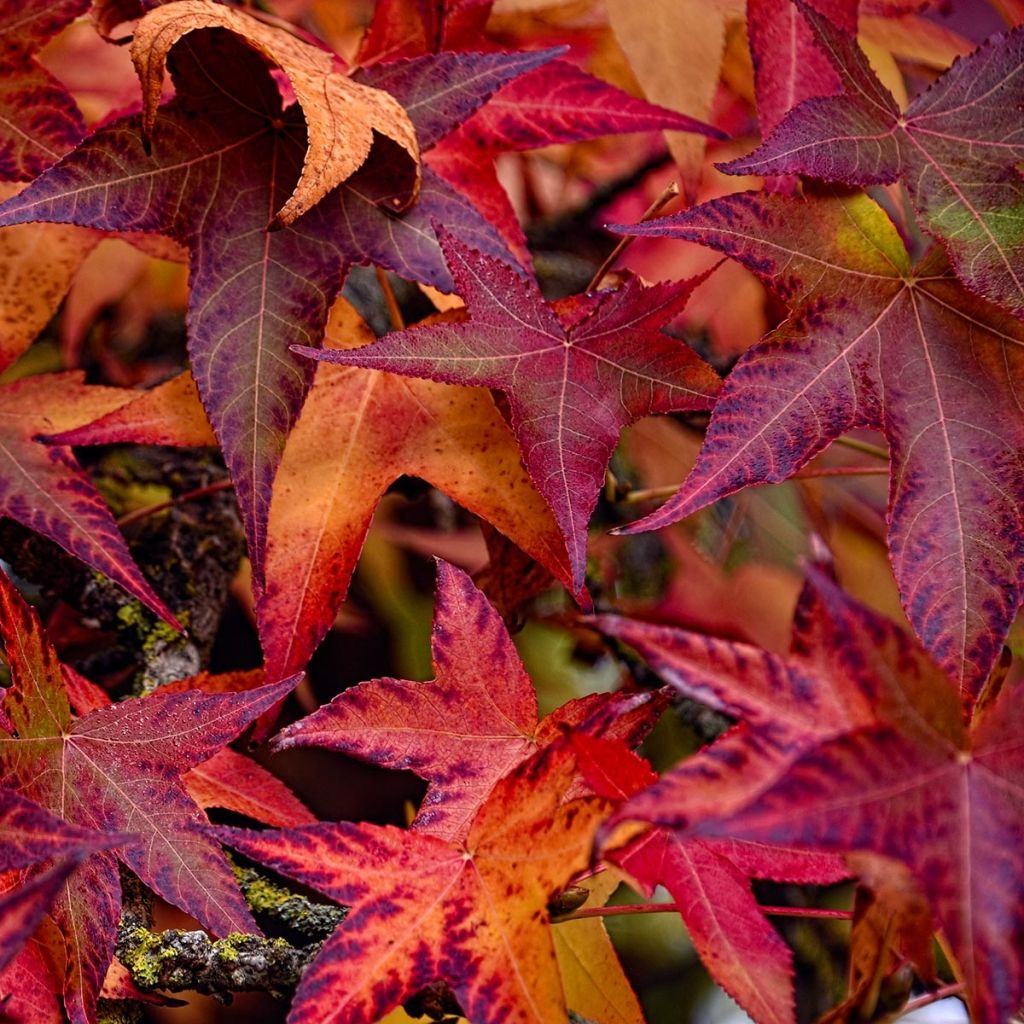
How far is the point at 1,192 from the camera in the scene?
0.65 meters

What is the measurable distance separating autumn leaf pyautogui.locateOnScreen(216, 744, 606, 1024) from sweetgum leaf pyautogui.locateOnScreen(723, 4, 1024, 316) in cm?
31

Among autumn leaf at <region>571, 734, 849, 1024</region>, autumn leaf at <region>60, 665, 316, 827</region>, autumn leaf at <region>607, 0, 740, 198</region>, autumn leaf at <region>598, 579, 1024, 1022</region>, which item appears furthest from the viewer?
autumn leaf at <region>607, 0, 740, 198</region>

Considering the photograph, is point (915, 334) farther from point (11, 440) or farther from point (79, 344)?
point (79, 344)

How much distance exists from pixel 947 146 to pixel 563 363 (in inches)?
9.4

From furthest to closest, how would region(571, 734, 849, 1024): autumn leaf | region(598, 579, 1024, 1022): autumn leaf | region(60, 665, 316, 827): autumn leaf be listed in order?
region(60, 665, 316, 827): autumn leaf
region(571, 734, 849, 1024): autumn leaf
region(598, 579, 1024, 1022): autumn leaf

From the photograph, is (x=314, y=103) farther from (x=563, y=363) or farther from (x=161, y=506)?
(x=161, y=506)

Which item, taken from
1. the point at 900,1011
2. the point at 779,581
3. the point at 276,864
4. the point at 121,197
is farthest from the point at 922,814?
the point at 779,581

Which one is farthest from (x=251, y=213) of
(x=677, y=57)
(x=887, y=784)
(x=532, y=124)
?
(x=887, y=784)

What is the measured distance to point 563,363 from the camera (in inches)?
21.0

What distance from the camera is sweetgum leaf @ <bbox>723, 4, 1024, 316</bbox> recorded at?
0.51 meters

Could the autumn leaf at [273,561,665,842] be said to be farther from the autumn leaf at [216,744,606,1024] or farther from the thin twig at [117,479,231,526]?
the thin twig at [117,479,231,526]

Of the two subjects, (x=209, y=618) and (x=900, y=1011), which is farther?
(x=209, y=618)

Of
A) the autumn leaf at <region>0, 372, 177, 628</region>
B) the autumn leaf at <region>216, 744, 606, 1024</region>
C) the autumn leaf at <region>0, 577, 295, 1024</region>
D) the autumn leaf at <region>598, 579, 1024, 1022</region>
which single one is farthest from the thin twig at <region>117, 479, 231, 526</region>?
the autumn leaf at <region>598, 579, 1024, 1022</region>

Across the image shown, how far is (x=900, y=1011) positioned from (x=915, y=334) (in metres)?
0.33
